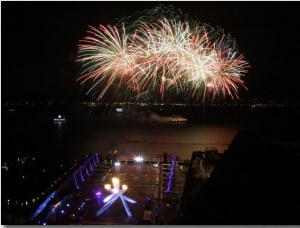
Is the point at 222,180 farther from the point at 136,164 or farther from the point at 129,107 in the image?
the point at 129,107

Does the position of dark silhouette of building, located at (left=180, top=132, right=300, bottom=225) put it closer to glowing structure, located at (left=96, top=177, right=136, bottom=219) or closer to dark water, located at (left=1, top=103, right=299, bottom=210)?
glowing structure, located at (left=96, top=177, right=136, bottom=219)

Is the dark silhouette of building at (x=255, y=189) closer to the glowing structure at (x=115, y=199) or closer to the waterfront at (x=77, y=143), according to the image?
the glowing structure at (x=115, y=199)

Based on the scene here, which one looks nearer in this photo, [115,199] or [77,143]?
[115,199]

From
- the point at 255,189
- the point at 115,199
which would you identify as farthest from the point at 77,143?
the point at 255,189

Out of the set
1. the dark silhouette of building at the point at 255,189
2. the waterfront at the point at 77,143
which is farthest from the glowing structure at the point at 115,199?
the dark silhouette of building at the point at 255,189

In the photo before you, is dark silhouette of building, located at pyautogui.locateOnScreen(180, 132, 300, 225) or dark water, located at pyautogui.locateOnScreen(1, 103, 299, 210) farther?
dark water, located at pyautogui.locateOnScreen(1, 103, 299, 210)

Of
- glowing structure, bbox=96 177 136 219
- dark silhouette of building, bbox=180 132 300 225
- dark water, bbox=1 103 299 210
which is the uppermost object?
dark silhouette of building, bbox=180 132 300 225

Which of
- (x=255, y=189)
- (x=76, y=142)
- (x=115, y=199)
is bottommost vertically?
(x=76, y=142)

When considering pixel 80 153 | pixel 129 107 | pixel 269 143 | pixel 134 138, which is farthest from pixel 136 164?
pixel 129 107

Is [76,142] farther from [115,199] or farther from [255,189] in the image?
[255,189]

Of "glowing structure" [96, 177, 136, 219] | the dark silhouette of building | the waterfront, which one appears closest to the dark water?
the waterfront

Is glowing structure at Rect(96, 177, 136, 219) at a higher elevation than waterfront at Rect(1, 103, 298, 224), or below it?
higher
